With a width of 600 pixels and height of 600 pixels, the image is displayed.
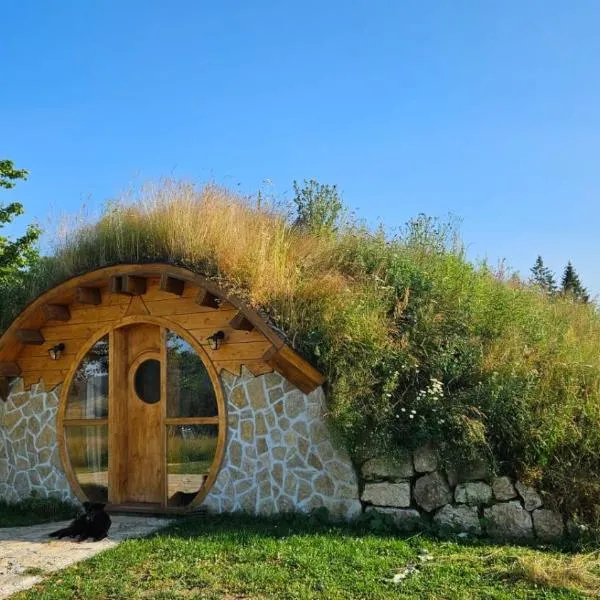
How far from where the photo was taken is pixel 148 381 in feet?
31.6

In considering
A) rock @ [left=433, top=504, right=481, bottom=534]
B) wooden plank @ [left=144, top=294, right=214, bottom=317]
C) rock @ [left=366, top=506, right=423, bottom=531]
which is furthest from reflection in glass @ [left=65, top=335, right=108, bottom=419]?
rock @ [left=433, top=504, right=481, bottom=534]

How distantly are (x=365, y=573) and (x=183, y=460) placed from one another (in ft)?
12.6

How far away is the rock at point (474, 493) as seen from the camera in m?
7.29

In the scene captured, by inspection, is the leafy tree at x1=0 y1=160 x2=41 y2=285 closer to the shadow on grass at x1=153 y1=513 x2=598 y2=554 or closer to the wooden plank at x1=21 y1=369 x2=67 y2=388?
the wooden plank at x1=21 y1=369 x2=67 y2=388

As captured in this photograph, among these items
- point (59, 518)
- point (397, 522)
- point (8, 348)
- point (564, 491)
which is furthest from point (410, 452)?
point (8, 348)

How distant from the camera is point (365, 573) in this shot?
5836 mm

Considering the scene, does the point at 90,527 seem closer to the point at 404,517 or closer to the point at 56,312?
the point at 404,517

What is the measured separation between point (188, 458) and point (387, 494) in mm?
2860

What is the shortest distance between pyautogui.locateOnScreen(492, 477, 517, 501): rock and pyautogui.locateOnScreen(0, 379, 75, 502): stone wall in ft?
20.0

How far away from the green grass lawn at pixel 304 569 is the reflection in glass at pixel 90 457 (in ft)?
8.62

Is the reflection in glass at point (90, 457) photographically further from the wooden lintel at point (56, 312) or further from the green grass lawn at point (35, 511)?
the wooden lintel at point (56, 312)

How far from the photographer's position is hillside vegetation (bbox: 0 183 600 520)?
7.33 metres

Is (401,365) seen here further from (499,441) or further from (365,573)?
(365,573)

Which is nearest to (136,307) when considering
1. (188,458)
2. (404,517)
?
(188,458)
